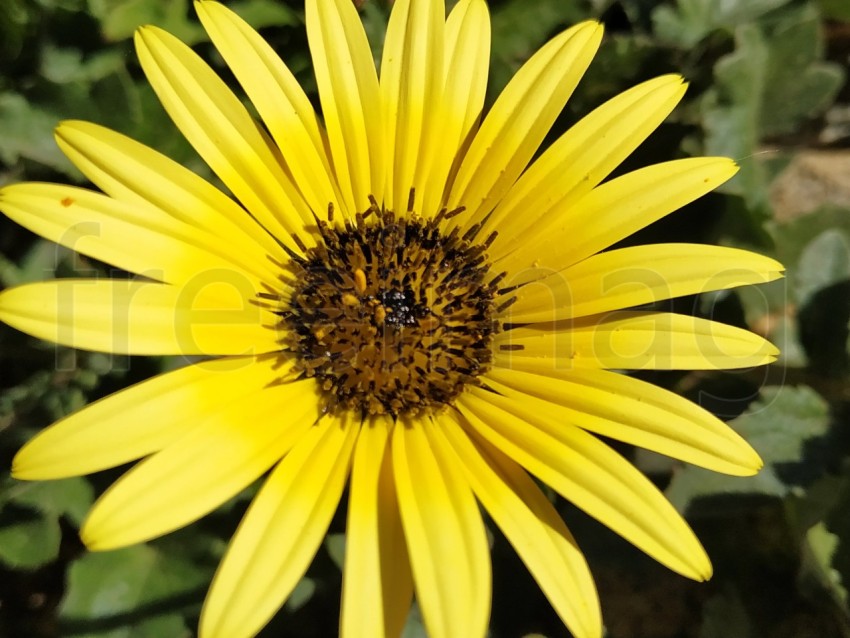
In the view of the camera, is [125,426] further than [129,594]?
No

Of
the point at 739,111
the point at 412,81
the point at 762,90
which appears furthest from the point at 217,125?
the point at 762,90

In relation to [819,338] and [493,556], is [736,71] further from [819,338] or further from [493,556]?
[493,556]

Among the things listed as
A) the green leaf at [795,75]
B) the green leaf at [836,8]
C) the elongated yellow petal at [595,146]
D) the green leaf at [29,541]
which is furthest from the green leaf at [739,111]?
the green leaf at [29,541]

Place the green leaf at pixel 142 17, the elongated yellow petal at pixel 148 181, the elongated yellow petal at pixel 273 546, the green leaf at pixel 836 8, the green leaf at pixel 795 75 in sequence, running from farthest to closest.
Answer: the green leaf at pixel 836 8 < the green leaf at pixel 795 75 < the green leaf at pixel 142 17 < the elongated yellow petal at pixel 148 181 < the elongated yellow petal at pixel 273 546

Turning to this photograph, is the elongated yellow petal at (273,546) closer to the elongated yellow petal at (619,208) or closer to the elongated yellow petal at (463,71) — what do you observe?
the elongated yellow petal at (619,208)

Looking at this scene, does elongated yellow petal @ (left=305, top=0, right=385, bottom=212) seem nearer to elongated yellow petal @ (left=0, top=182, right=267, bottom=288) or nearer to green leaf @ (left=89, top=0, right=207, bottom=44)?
elongated yellow petal @ (left=0, top=182, right=267, bottom=288)

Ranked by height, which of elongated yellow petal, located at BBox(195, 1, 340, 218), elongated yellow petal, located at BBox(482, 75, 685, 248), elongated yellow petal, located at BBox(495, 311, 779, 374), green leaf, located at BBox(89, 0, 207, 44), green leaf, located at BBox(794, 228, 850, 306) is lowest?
elongated yellow petal, located at BBox(495, 311, 779, 374)

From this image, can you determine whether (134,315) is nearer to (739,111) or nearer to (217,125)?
(217,125)

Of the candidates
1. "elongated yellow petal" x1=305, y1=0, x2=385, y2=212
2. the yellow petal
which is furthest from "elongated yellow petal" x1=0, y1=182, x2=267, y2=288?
the yellow petal
